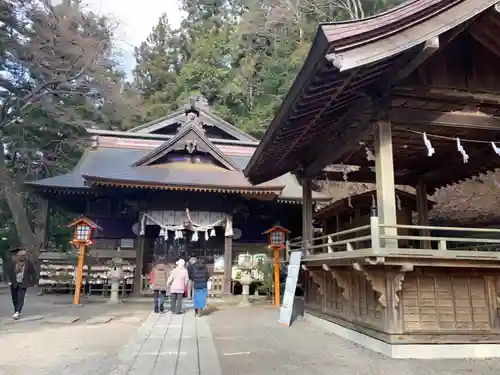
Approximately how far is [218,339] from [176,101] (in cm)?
3258

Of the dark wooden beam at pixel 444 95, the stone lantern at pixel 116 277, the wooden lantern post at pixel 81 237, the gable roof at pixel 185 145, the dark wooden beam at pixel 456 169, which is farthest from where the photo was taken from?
the gable roof at pixel 185 145

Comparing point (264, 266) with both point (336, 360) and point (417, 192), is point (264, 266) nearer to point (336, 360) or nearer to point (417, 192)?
point (417, 192)

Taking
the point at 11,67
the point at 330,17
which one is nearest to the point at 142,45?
the point at 330,17

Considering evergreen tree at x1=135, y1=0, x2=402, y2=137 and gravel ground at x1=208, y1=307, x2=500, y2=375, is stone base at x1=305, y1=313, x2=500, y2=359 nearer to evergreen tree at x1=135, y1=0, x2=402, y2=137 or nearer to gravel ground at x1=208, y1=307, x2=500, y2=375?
gravel ground at x1=208, y1=307, x2=500, y2=375

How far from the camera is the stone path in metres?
5.33

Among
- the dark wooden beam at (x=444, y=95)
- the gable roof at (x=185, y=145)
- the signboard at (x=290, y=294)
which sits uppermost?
the gable roof at (x=185, y=145)

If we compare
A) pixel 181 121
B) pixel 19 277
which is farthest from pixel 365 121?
pixel 181 121

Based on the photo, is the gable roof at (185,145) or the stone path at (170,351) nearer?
the stone path at (170,351)

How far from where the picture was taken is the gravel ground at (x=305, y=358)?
214 inches

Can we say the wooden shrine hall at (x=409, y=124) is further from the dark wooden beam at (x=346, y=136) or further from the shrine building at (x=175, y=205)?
the shrine building at (x=175, y=205)

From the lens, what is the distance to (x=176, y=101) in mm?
37500

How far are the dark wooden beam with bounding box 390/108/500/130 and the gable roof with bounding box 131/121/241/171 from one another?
10.7 metres

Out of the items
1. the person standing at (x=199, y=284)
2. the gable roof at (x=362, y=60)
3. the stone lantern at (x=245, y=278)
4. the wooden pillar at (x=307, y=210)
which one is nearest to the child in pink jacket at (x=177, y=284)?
the person standing at (x=199, y=284)

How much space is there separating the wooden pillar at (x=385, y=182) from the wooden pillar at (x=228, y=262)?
31.4 ft
